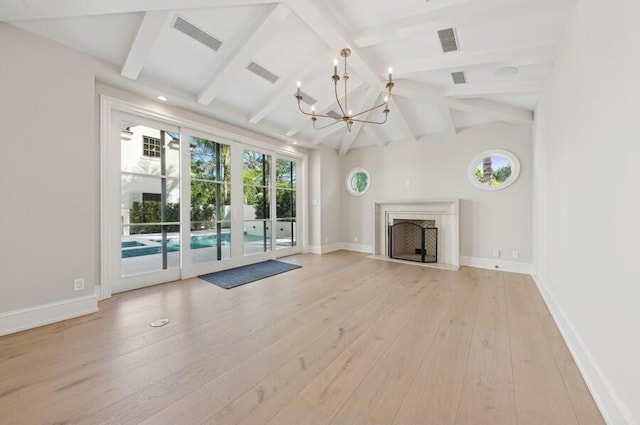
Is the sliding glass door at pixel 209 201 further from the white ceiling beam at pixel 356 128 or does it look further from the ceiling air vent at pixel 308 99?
the white ceiling beam at pixel 356 128

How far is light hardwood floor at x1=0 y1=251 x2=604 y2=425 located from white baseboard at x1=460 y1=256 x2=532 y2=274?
4.38 feet

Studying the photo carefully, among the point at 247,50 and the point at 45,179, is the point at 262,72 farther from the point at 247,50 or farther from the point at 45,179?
the point at 45,179

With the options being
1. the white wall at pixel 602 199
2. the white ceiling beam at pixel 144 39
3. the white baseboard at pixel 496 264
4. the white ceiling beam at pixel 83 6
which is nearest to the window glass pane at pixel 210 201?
the white ceiling beam at pixel 144 39

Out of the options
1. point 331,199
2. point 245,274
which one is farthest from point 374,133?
point 245,274

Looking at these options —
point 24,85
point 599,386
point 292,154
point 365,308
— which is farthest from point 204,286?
point 599,386

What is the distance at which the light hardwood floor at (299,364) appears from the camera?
4.37ft

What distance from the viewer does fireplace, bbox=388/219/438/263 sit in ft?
16.5

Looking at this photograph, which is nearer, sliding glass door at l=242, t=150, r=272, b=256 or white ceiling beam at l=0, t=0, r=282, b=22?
white ceiling beam at l=0, t=0, r=282, b=22

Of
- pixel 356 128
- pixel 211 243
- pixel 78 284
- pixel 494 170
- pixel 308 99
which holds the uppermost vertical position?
pixel 308 99

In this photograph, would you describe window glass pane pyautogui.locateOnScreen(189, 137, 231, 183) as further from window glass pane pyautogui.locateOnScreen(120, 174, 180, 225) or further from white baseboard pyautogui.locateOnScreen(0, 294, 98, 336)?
white baseboard pyautogui.locateOnScreen(0, 294, 98, 336)

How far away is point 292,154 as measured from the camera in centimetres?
564

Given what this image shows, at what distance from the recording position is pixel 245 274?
4047mm

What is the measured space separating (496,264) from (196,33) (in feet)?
18.8

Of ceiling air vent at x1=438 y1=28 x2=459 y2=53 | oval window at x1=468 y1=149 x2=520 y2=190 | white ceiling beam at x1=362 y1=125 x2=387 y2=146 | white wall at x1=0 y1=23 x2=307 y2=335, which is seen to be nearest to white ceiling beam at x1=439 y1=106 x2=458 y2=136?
oval window at x1=468 y1=149 x2=520 y2=190
